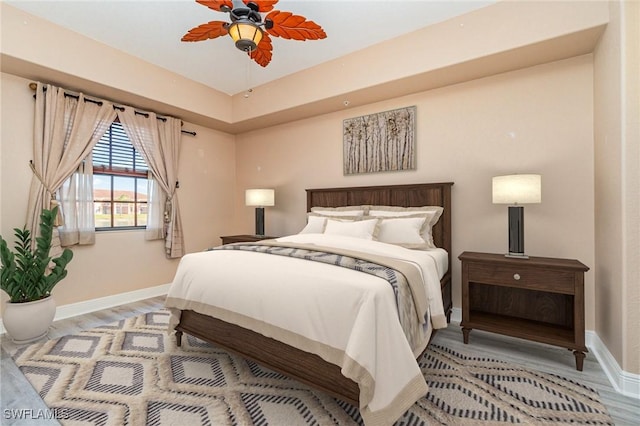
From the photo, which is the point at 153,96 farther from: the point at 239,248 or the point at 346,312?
the point at 346,312

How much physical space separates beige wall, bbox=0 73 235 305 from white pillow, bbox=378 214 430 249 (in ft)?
9.89

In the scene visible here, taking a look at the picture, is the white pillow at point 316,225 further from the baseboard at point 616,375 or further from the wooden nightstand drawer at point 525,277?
the baseboard at point 616,375

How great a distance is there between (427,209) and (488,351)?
53.4 inches

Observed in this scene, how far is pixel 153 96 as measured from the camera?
11.4ft

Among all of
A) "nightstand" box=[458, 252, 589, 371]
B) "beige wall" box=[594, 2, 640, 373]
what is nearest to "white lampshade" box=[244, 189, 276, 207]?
"nightstand" box=[458, 252, 589, 371]

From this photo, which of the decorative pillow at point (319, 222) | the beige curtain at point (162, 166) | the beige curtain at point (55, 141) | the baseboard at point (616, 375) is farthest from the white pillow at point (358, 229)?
the beige curtain at point (55, 141)

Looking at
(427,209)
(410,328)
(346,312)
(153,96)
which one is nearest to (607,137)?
(427,209)

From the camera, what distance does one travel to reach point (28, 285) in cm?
257

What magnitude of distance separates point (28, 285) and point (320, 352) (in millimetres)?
2796

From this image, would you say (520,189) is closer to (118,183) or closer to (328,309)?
(328,309)

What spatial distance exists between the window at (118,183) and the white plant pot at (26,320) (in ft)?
3.82

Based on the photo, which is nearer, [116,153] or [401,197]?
[401,197]

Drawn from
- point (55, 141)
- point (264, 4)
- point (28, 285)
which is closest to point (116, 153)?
point (55, 141)

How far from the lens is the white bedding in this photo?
1347 mm
